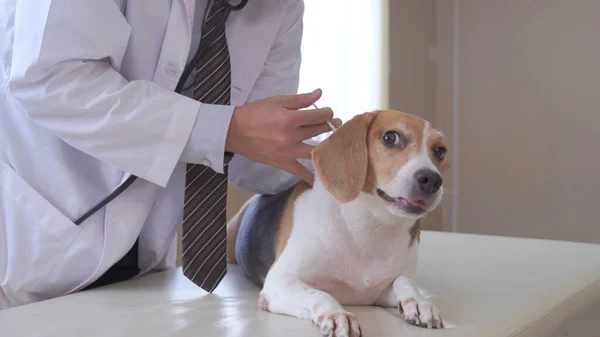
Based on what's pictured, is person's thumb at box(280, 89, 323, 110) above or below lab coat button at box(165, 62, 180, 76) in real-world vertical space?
below

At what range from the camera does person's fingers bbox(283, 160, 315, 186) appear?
1.15 meters

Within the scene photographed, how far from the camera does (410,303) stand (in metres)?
0.98

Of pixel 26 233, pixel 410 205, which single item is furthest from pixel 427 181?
pixel 26 233

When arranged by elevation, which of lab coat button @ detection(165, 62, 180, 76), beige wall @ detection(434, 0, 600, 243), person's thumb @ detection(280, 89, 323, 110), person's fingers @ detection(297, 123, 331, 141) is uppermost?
lab coat button @ detection(165, 62, 180, 76)

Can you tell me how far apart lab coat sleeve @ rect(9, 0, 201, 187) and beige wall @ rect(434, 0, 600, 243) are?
2.84 meters

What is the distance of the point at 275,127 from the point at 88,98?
0.33 m

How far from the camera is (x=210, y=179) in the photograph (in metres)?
1.21

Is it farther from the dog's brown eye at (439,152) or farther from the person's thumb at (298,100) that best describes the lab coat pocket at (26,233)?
the dog's brown eye at (439,152)

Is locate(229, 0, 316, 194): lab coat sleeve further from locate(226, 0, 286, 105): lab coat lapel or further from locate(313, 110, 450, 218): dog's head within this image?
locate(313, 110, 450, 218): dog's head

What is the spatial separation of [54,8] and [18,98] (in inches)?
6.6

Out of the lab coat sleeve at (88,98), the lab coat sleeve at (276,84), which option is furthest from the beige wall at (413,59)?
the lab coat sleeve at (88,98)

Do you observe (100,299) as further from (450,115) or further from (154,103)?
(450,115)

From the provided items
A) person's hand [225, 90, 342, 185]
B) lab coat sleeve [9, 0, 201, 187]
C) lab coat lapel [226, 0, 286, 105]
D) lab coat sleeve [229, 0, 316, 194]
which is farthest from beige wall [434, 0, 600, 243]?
lab coat sleeve [9, 0, 201, 187]

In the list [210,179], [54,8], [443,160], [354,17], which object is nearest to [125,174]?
[210,179]
